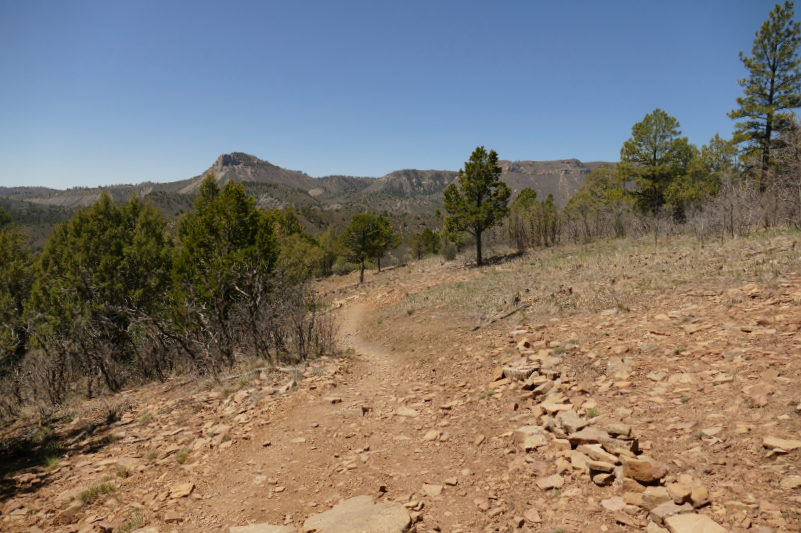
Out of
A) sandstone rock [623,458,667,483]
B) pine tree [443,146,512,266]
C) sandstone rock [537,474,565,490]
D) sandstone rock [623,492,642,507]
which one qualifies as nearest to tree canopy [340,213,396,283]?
pine tree [443,146,512,266]

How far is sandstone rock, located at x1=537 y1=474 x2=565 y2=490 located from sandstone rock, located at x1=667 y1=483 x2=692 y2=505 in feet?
2.87

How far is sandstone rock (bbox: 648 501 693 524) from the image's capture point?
8.76 feet

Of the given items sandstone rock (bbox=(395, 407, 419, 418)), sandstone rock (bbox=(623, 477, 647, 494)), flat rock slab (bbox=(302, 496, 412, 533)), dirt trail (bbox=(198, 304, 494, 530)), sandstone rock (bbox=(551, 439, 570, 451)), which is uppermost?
sandstone rock (bbox=(623, 477, 647, 494))

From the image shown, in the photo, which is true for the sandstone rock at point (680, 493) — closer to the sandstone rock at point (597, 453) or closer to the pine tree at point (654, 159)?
the sandstone rock at point (597, 453)

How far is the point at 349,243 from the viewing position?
35562mm

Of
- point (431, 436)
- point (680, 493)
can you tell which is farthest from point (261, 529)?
point (680, 493)

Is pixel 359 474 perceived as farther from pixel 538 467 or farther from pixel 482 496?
pixel 538 467

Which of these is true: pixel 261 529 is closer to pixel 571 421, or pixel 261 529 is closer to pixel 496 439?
pixel 496 439

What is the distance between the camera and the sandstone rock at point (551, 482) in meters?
3.43

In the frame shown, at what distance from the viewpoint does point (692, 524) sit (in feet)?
8.26

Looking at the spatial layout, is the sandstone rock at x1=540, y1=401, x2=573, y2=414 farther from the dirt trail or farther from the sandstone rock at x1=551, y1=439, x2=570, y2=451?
the dirt trail

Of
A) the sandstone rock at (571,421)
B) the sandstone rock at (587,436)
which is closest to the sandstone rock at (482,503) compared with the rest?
the sandstone rock at (587,436)

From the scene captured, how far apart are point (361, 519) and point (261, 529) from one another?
3.18ft

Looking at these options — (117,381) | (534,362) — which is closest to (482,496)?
(534,362)
